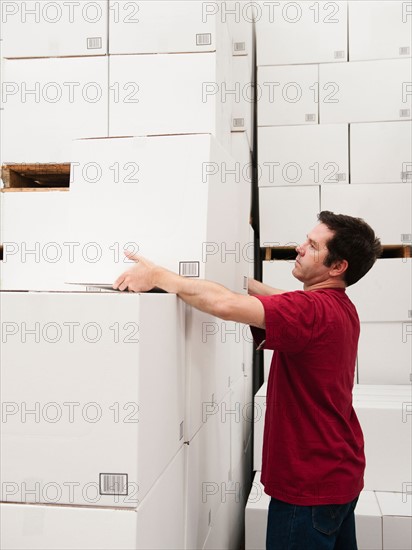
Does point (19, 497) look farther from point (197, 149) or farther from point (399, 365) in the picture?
point (399, 365)

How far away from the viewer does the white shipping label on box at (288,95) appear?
3.42 meters

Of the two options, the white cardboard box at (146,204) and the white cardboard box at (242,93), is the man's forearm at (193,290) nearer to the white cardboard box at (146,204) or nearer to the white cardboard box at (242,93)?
the white cardboard box at (146,204)

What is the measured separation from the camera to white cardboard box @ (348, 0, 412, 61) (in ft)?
11.0

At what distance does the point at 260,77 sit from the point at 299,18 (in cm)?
41

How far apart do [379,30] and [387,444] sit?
2297 mm

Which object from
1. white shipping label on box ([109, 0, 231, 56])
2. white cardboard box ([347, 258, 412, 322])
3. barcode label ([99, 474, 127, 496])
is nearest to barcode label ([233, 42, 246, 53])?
white shipping label on box ([109, 0, 231, 56])

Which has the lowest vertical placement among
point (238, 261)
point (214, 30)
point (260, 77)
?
point (238, 261)

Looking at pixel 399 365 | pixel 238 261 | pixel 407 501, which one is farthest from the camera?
pixel 399 365

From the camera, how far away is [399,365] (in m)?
3.29

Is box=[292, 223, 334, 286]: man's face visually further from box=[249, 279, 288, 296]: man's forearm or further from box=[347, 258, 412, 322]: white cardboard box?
box=[347, 258, 412, 322]: white cardboard box

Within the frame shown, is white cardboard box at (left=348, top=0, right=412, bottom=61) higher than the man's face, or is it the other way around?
white cardboard box at (left=348, top=0, right=412, bottom=61)

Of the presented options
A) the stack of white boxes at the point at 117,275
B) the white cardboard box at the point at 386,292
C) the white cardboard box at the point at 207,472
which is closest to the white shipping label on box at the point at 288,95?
the stack of white boxes at the point at 117,275

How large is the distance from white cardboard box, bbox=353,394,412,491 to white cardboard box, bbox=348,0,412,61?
198cm

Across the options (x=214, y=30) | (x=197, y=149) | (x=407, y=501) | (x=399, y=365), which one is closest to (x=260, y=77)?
(x=214, y=30)
